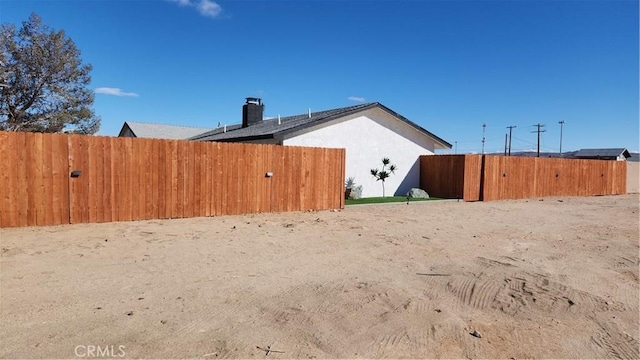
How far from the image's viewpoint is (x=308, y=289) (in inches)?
196

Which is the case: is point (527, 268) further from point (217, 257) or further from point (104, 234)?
point (104, 234)

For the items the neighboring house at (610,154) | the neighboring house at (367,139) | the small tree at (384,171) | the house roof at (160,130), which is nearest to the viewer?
the neighboring house at (367,139)

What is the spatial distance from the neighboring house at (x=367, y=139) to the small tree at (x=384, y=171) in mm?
259

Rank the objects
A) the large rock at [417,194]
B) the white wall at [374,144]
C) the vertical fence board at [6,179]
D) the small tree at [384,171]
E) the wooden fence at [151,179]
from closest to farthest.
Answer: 1. the vertical fence board at [6,179]
2. the wooden fence at [151,179]
3. the white wall at [374,144]
4. the small tree at [384,171]
5. the large rock at [417,194]

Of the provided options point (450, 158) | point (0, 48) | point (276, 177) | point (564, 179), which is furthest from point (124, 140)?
point (564, 179)

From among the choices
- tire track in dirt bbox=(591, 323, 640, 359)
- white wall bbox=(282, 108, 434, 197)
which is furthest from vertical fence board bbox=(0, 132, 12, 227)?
tire track in dirt bbox=(591, 323, 640, 359)

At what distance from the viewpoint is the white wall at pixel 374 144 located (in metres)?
16.6

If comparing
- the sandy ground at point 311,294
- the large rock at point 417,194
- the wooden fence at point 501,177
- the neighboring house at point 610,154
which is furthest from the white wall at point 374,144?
the neighboring house at point 610,154

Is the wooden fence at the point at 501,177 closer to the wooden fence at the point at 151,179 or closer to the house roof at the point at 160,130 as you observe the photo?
the wooden fence at the point at 151,179

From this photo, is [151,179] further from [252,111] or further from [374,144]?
[252,111]

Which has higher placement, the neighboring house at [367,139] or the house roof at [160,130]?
the house roof at [160,130]

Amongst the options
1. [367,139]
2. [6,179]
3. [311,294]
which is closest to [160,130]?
[367,139]

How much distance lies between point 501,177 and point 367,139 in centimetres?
674

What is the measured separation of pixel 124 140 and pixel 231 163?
2.73 meters
